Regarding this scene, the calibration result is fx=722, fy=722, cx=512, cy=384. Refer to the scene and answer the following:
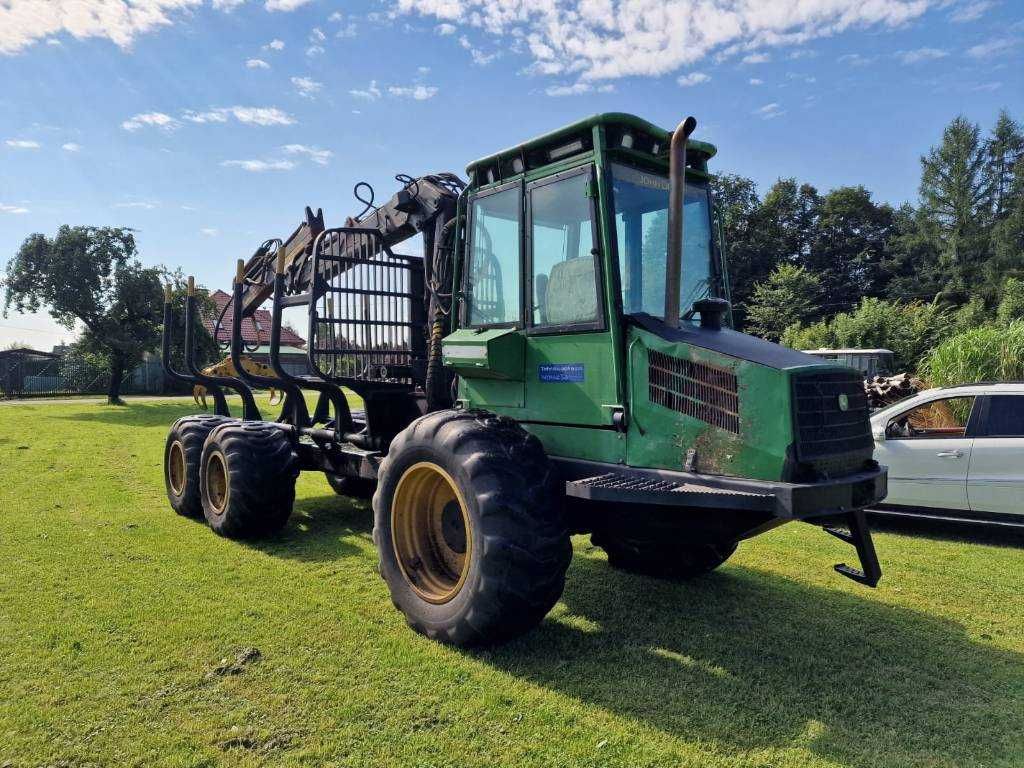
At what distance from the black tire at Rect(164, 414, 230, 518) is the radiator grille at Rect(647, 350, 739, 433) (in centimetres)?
529

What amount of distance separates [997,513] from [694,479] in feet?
16.2

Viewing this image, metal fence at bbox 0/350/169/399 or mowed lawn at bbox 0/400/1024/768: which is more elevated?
metal fence at bbox 0/350/169/399

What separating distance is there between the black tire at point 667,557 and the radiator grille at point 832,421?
1.52 metres

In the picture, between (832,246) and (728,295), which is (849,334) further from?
(832,246)

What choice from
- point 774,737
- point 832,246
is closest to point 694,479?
point 774,737

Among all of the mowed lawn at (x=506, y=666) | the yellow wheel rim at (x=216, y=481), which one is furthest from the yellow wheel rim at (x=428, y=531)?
the yellow wheel rim at (x=216, y=481)

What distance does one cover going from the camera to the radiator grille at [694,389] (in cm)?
377

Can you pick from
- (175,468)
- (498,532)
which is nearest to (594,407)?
(498,532)

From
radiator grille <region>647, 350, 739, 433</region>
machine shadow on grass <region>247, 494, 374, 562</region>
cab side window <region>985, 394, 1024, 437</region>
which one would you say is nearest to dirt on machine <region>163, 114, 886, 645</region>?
radiator grille <region>647, 350, 739, 433</region>

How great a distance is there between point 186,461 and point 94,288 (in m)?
21.6

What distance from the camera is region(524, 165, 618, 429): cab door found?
4234 mm

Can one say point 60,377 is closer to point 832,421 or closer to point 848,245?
point 832,421

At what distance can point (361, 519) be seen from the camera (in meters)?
7.76

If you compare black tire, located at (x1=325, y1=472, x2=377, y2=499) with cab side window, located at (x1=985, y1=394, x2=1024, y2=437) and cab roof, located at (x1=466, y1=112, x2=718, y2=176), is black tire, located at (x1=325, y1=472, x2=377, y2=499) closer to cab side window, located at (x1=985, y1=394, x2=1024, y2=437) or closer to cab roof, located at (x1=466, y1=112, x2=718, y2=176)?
cab roof, located at (x1=466, y1=112, x2=718, y2=176)
